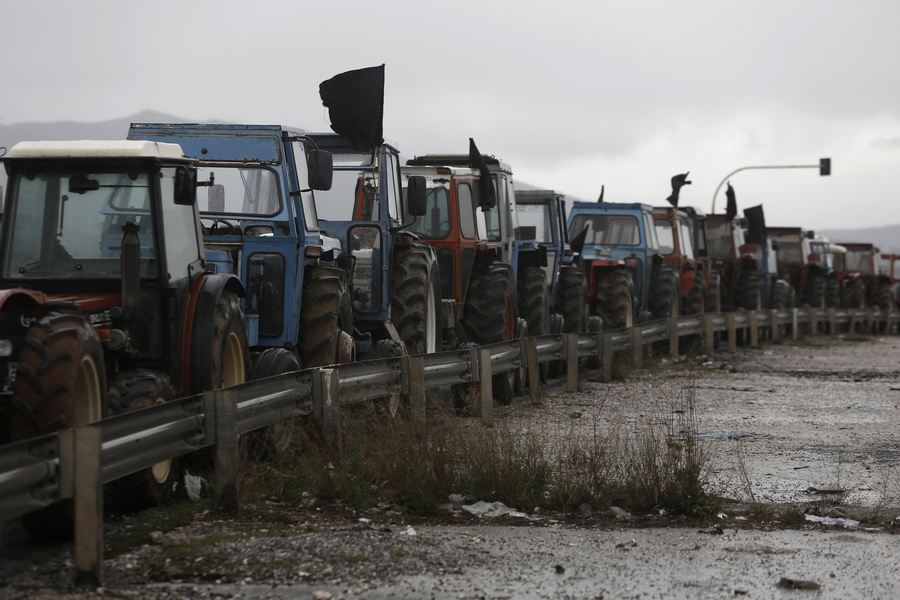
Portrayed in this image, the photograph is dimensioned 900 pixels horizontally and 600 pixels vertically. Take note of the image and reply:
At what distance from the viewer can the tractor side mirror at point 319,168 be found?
9883 millimetres

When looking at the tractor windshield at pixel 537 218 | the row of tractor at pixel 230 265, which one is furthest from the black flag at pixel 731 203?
the row of tractor at pixel 230 265

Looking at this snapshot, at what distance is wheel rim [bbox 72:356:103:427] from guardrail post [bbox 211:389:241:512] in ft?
2.29

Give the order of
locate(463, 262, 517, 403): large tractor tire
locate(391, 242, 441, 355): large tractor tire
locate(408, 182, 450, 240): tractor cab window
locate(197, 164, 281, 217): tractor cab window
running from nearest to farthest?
locate(197, 164, 281, 217): tractor cab window, locate(391, 242, 441, 355): large tractor tire, locate(408, 182, 450, 240): tractor cab window, locate(463, 262, 517, 403): large tractor tire

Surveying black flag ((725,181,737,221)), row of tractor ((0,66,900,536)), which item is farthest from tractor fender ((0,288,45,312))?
black flag ((725,181,737,221))

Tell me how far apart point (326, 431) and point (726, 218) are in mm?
22659

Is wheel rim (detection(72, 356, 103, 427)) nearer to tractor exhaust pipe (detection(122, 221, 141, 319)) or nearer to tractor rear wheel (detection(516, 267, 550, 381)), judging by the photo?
tractor exhaust pipe (detection(122, 221, 141, 319))

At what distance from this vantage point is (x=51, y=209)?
7684 millimetres

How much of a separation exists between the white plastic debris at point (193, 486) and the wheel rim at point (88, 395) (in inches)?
41.9

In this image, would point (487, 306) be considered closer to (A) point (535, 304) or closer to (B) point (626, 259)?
(A) point (535, 304)

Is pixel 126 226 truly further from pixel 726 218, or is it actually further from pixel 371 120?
pixel 726 218

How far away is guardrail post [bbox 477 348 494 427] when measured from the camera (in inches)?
457

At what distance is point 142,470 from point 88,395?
60cm

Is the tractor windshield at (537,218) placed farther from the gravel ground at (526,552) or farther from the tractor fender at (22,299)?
the tractor fender at (22,299)

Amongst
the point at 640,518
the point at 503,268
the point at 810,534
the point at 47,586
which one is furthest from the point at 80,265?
the point at 503,268
